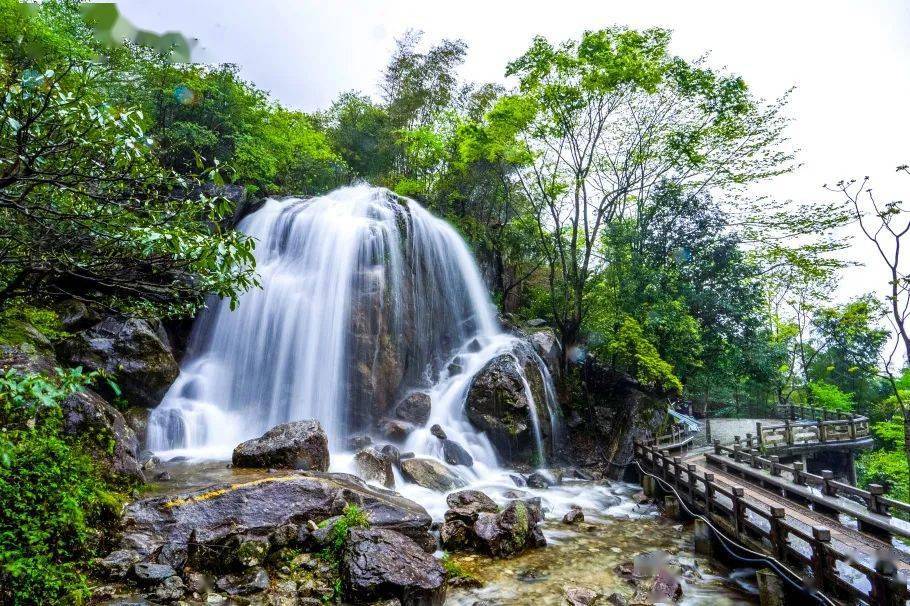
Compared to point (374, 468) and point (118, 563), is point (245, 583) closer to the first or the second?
point (118, 563)

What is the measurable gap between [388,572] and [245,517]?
92.7 inches

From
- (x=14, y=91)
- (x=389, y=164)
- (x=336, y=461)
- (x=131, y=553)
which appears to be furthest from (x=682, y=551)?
(x=389, y=164)

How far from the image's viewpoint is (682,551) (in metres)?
9.07

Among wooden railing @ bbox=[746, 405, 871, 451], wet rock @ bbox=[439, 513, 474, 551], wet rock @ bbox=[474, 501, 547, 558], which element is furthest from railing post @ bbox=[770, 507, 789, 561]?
wooden railing @ bbox=[746, 405, 871, 451]

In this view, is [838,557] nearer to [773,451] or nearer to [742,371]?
[773,451]

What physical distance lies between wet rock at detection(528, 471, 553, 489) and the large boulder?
640 centimetres

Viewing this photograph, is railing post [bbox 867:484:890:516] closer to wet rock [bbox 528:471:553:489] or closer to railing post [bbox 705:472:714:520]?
railing post [bbox 705:472:714:520]

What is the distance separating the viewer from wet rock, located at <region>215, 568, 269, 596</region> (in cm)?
561

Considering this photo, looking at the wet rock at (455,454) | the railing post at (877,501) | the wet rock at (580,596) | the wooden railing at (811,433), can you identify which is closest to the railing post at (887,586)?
the wet rock at (580,596)

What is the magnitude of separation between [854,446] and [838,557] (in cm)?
2020

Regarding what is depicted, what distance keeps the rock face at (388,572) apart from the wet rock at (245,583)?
100 centimetres

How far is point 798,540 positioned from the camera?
25.7 ft

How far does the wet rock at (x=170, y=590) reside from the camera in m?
5.07

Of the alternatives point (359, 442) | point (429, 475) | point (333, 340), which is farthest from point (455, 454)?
point (333, 340)
